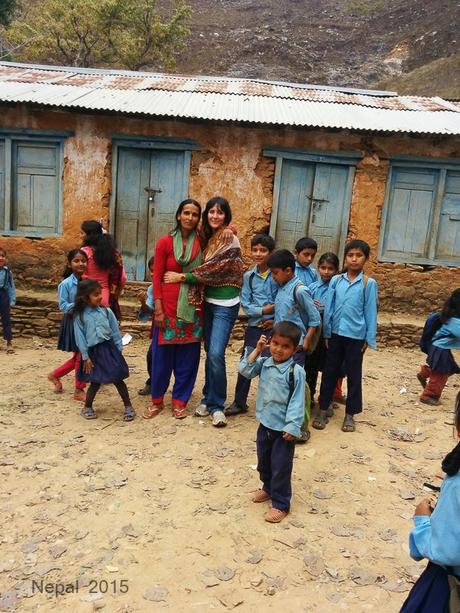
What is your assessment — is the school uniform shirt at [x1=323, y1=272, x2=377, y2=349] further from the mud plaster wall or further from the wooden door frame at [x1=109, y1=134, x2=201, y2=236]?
the wooden door frame at [x1=109, y1=134, x2=201, y2=236]

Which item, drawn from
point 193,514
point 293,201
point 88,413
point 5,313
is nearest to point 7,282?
point 5,313

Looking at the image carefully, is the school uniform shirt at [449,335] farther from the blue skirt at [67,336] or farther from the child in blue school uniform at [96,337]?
the blue skirt at [67,336]

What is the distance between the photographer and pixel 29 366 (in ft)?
18.4

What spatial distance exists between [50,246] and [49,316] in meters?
0.99

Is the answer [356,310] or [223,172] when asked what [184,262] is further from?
[223,172]

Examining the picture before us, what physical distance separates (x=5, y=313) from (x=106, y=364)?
2.53 m

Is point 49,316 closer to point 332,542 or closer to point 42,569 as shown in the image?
point 42,569

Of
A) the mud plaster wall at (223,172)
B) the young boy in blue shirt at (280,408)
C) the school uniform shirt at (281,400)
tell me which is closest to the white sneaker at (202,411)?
the young boy in blue shirt at (280,408)

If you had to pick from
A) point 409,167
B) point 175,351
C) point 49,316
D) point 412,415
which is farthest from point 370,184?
point 49,316

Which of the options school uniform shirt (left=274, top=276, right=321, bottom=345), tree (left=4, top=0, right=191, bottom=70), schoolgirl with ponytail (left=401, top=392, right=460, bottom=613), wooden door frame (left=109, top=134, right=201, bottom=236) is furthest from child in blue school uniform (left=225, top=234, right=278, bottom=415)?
tree (left=4, top=0, right=191, bottom=70)

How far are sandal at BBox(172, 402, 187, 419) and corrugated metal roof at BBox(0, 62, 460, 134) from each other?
366 cm

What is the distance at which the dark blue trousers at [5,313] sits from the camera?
584 centimetres

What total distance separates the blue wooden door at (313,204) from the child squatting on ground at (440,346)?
2602 millimetres

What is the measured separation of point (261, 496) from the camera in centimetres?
310
